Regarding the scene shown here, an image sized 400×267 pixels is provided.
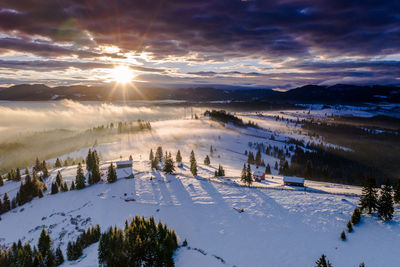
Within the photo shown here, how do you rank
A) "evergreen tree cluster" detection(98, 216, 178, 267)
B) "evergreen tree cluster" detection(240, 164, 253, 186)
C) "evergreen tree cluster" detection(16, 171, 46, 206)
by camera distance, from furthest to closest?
1. "evergreen tree cluster" detection(16, 171, 46, 206)
2. "evergreen tree cluster" detection(240, 164, 253, 186)
3. "evergreen tree cluster" detection(98, 216, 178, 267)

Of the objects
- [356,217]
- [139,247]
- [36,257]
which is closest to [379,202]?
[356,217]

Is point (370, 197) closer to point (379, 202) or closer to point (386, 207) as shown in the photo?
point (379, 202)

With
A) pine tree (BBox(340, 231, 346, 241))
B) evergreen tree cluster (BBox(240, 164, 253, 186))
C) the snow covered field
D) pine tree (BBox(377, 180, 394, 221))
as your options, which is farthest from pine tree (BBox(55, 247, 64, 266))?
pine tree (BBox(377, 180, 394, 221))

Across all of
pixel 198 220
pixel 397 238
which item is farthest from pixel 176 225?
pixel 397 238

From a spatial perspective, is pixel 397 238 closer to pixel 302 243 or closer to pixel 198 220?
pixel 302 243

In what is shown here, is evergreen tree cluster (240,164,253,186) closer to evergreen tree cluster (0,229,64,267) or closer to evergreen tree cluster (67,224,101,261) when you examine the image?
evergreen tree cluster (67,224,101,261)

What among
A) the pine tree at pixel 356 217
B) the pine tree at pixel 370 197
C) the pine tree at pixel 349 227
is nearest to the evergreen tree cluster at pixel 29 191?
the pine tree at pixel 349 227

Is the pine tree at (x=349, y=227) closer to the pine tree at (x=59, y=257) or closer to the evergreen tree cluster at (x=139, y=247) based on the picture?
the evergreen tree cluster at (x=139, y=247)
